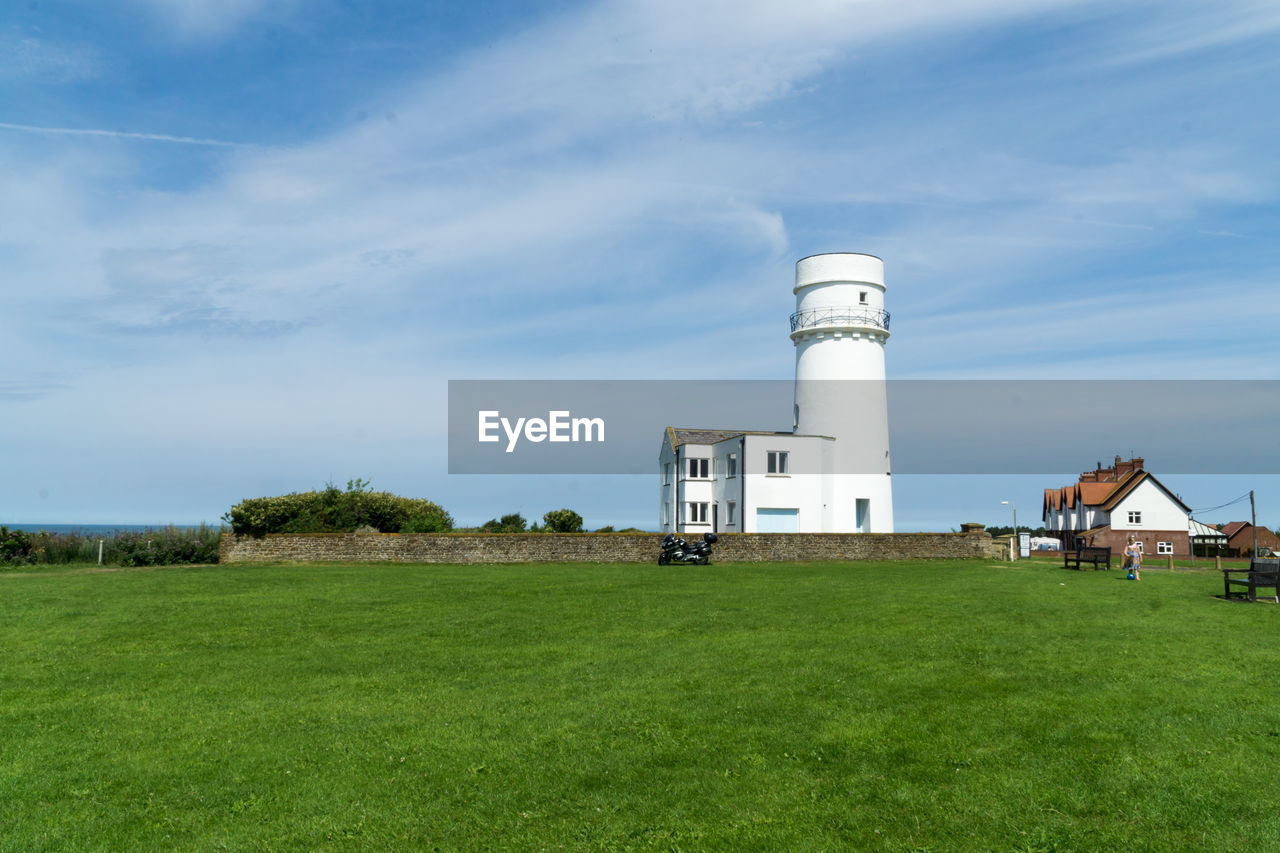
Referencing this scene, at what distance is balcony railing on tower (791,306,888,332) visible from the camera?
149 ft

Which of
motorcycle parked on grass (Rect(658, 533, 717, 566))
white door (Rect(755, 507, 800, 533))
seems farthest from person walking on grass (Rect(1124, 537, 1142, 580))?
white door (Rect(755, 507, 800, 533))

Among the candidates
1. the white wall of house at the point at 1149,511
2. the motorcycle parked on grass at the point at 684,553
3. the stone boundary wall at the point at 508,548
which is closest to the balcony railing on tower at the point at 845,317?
the stone boundary wall at the point at 508,548

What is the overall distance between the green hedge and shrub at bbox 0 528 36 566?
7.20 metres

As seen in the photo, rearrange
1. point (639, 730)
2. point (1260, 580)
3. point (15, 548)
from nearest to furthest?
point (639, 730), point (1260, 580), point (15, 548)

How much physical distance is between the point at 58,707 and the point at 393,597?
993cm

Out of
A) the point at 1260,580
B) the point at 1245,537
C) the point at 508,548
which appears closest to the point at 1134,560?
the point at 1260,580

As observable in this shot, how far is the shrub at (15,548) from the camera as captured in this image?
32.4 m

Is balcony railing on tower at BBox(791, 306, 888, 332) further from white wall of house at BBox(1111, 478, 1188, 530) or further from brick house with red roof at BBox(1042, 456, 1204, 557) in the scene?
white wall of house at BBox(1111, 478, 1188, 530)

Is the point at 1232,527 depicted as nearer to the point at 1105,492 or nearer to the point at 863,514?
the point at 1105,492

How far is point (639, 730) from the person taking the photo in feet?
28.3

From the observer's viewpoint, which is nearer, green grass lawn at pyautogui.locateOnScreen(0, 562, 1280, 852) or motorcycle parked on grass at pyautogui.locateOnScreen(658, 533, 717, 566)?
green grass lawn at pyautogui.locateOnScreen(0, 562, 1280, 852)

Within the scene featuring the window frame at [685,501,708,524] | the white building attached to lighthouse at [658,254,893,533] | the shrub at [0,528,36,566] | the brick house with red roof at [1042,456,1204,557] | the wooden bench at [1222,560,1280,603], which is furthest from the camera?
the brick house with red roof at [1042,456,1204,557]

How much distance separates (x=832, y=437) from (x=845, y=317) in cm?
601

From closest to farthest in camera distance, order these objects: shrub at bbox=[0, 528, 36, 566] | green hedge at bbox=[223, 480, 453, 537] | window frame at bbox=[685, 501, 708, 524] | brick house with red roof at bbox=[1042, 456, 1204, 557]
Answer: shrub at bbox=[0, 528, 36, 566] → green hedge at bbox=[223, 480, 453, 537] → window frame at bbox=[685, 501, 708, 524] → brick house with red roof at bbox=[1042, 456, 1204, 557]
